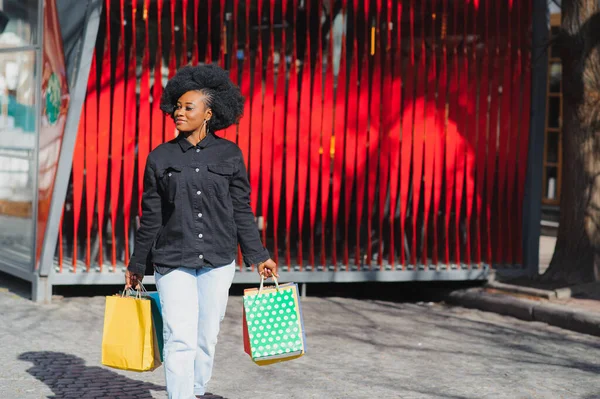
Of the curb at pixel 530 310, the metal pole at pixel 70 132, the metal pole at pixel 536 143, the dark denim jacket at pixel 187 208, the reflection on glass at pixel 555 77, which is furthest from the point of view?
the reflection on glass at pixel 555 77

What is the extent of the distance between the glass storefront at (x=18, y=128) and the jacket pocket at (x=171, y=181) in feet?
15.8

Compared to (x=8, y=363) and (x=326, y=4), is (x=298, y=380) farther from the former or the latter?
(x=326, y=4)

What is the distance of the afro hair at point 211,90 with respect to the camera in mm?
5352

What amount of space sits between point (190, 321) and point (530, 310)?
4.92 meters

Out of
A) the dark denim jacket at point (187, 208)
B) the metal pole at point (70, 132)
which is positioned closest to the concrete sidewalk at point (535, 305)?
the metal pole at point (70, 132)

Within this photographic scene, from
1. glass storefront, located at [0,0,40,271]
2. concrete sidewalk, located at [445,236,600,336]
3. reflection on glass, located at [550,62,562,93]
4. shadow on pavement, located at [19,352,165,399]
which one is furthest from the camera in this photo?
reflection on glass, located at [550,62,562,93]

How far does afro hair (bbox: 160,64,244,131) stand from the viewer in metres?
5.35

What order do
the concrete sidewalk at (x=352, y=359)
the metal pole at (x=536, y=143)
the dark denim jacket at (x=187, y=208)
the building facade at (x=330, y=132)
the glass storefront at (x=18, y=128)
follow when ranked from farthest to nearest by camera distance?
the metal pole at (x=536, y=143) < the glass storefront at (x=18, y=128) < the building facade at (x=330, y=132) < the concrete sidewalk at (x=352, y=359) < the dark denim jacket at (x=187, y=208)

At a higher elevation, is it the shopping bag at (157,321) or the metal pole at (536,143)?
the metal pole at (536,143)

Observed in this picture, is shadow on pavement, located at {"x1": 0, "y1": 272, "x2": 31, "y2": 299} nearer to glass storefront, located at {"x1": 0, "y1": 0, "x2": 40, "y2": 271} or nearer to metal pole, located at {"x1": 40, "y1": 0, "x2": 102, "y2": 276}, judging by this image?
glass storefront, located at {"x1": 0, "y1": 0, "x2": 40, "y2": 271}

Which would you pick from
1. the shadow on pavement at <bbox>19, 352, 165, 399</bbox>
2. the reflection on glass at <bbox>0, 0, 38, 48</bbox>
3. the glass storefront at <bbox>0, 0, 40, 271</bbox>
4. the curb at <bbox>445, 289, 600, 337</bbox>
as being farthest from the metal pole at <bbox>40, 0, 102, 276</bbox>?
the curb at <bbox>445, 289, 600, 337</bbox>

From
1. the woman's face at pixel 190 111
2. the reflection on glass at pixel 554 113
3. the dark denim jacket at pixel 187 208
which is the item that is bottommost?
the dark denim jacket at pixel 187 208

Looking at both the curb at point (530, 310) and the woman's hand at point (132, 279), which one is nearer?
the woman's hand at point (132, 279)

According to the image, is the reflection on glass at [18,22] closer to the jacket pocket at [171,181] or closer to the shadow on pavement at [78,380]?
the shadow on pavement at [78,380]
